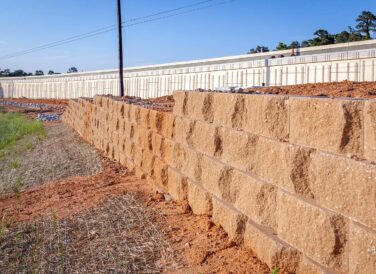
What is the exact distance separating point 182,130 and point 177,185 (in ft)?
2.41

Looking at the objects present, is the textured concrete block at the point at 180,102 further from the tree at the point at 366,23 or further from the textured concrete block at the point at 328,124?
the tree at the point at 366,23

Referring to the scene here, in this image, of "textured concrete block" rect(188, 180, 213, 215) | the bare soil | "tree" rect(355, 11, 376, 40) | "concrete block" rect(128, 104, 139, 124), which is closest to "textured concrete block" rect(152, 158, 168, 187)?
"textured concrete block" rect(188, 180, 213, 215)

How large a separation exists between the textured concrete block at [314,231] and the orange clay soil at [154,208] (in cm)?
49

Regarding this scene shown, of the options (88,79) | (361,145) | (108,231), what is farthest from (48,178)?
(88,79)

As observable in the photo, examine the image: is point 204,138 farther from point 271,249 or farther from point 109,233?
point 271,249

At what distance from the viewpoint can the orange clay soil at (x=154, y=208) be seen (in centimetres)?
452

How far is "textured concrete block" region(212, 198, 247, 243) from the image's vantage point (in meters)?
4.64

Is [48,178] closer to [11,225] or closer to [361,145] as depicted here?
[11,225]

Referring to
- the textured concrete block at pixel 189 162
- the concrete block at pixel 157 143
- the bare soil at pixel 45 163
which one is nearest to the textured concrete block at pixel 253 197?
the textured concrete block at pixel 189 162

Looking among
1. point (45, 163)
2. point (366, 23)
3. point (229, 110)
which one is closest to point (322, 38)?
point (366, 23)

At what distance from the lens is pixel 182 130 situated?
6391 mm

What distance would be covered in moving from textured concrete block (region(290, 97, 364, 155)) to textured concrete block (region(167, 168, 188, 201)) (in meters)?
2.73

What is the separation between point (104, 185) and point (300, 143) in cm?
562

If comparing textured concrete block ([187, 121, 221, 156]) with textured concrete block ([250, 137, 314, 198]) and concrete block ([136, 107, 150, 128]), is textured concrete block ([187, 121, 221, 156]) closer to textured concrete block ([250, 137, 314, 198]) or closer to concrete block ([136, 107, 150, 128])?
textured concrete block ([250, 137, 314, 198])
